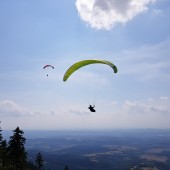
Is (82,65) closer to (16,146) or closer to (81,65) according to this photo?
(81,65)

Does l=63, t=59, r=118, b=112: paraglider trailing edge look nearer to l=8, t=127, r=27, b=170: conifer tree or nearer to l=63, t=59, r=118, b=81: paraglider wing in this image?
l=63, t=59, r=118, b=81: paraglider wing

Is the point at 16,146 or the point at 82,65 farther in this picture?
the point at 16,146

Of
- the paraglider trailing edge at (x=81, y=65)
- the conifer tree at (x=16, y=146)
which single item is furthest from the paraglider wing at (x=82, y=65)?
the conifer tree at (x=16, y=146)

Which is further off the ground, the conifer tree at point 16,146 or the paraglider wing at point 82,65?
the paraglider wing at point 82,65

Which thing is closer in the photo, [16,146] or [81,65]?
[81,65]

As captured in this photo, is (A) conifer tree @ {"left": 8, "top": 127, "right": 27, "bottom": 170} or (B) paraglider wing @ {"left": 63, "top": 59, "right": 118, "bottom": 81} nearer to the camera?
(B) paraglider wing @ {"left": 63, "top": 59, "right": 118, "bottom": 81}

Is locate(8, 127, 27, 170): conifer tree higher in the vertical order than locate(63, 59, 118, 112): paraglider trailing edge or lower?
lower

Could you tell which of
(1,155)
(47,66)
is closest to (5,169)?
(1,155)

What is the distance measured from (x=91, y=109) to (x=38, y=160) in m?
47.9

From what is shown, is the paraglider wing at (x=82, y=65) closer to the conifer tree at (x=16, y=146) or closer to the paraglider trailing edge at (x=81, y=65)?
the paraglider trailing edge at (x=81, y=65)

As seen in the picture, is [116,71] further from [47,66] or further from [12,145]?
[12,145]

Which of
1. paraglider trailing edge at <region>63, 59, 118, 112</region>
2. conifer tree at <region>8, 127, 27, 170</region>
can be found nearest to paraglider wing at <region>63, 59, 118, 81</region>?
paraglider trailing edge at <region>63, 59, 118, 112</region>

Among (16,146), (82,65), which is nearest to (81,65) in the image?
(82,65)

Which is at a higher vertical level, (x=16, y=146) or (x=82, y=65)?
(x=82, y=65)
